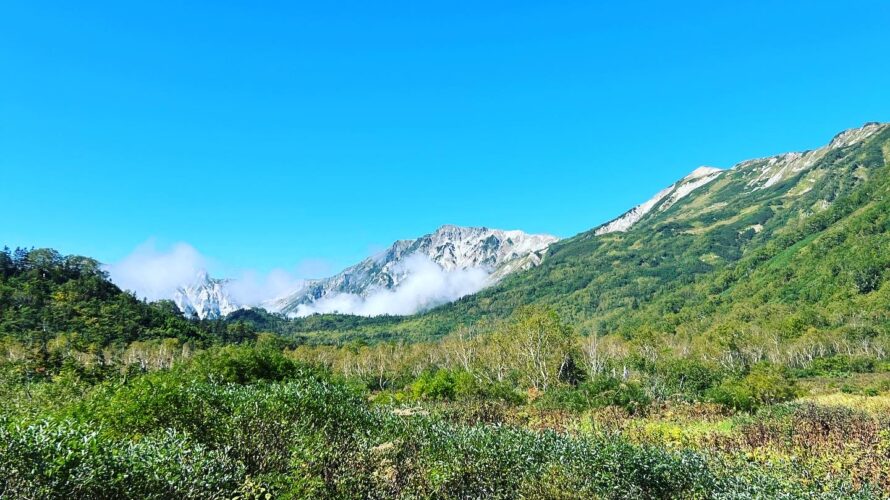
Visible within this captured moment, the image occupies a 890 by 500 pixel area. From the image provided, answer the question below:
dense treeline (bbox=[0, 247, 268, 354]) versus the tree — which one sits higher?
dense treeline (bbox=[0, 247, 268, 354])

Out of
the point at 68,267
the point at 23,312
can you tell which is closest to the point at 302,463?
the point at 23,312

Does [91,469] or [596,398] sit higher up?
[91,469]

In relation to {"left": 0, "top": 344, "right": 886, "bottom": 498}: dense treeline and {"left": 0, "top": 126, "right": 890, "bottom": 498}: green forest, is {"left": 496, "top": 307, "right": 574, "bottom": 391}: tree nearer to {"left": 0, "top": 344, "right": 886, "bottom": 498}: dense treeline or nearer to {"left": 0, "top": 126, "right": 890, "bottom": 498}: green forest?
{"left": 0, "top": 126, "right": 890, "bottom": 498}: green forest

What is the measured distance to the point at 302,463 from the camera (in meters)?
11.1

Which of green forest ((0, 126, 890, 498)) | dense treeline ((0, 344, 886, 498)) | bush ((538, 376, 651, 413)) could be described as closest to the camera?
dense treeline ((0, 344, 886, 498))

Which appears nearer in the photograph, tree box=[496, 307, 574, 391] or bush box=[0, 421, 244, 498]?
bush box=[0, 421, 244, 498]

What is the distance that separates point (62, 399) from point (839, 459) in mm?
39060

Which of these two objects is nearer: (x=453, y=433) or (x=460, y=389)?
(x=453, y=433)

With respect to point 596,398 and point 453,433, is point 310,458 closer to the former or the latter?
point 453,433

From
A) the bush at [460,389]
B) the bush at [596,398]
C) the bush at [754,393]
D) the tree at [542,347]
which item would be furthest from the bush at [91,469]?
the tree at [542,347]

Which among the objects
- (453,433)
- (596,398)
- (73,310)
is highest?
(73,310)

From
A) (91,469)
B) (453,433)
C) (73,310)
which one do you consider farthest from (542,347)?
(73,310)

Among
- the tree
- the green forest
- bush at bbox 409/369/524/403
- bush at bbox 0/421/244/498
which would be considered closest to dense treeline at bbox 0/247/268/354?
the green forest

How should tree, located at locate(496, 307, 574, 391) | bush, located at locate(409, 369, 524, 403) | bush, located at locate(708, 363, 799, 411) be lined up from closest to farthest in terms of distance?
bush, located at locate(708, 363, 799, 411), bush, located at locate(409, 369, 524, 403), tree, located at locate(496, 307, 574, 391)
